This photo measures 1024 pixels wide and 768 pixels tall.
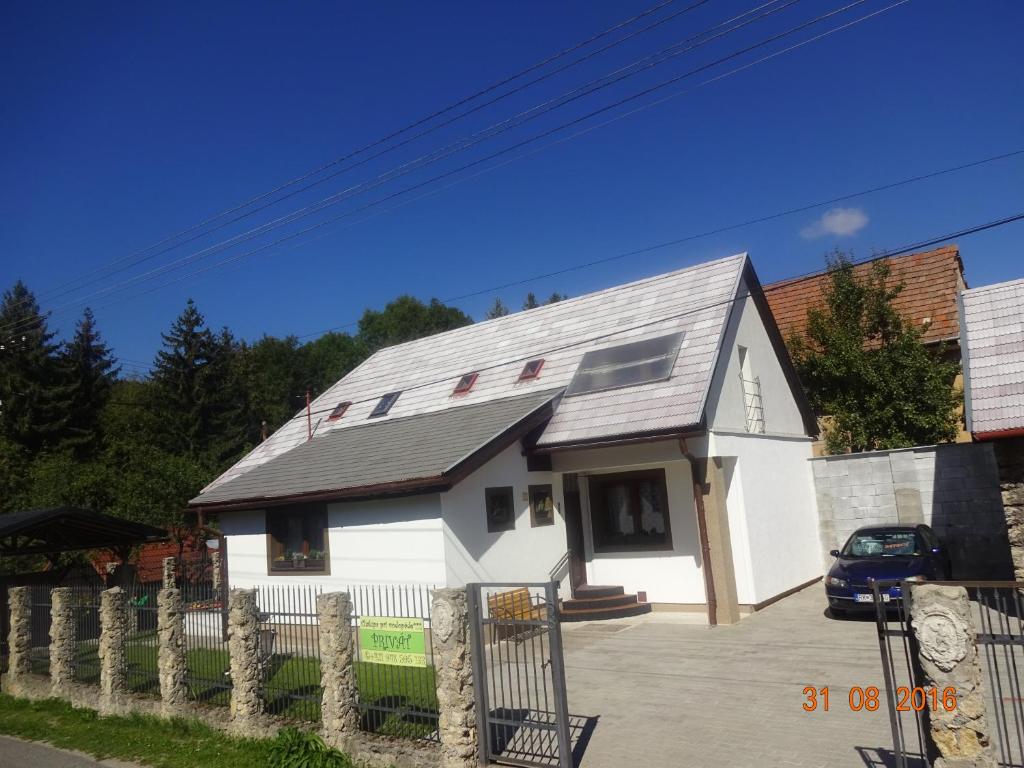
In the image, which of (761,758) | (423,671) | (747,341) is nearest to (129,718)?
(423,671)

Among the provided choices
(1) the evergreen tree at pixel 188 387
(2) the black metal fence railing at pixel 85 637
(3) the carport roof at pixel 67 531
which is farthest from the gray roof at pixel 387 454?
(1) the evergreen tree at pixel 188 387

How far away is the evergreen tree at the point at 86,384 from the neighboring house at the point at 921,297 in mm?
37676

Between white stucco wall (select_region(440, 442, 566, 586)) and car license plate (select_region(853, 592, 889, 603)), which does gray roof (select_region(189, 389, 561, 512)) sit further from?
car license plate (select_region(853, 592, 889, 603))

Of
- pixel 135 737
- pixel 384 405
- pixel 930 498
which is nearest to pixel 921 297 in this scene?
pixel 930 498

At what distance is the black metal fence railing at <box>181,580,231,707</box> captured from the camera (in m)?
9.73

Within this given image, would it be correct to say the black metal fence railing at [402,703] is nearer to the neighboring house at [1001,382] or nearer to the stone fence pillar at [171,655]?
the stone fence pillar at [171,655]

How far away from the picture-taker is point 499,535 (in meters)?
13.8

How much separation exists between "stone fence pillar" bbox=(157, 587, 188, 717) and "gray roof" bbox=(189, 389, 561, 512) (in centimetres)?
395

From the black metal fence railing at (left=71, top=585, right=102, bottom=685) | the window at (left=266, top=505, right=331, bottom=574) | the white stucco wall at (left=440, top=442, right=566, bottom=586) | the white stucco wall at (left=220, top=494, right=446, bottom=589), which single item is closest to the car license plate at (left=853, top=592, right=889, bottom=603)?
the white stucco wall at (left=440, top=442, right=566, bottom=586)

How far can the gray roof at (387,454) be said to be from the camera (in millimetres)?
13195

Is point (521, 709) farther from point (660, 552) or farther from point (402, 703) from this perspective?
point (660, 552)

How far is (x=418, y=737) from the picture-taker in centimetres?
755

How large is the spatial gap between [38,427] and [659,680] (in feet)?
140

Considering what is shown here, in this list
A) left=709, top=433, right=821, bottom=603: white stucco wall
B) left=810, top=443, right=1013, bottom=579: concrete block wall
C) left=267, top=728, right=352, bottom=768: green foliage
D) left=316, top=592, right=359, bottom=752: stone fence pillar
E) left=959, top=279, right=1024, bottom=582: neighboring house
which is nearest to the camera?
left=267, top=728, right=352, bottom=768: green foliage
